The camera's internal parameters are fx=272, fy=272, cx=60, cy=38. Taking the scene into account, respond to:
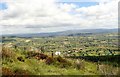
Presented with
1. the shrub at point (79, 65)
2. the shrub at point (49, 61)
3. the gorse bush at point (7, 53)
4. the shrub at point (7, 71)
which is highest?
the gorse bush at point (7, 53)

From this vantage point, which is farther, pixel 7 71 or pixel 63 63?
pixel 63 63

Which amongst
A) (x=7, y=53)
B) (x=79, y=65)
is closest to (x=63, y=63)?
(x=79, y=65)

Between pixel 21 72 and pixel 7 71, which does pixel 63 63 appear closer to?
pixel 21 72

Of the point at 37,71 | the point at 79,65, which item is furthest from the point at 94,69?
the point at 37,71

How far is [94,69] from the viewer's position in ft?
71.6

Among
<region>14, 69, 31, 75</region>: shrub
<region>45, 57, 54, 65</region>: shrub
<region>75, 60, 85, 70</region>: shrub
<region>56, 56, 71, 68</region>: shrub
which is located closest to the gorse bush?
<region>45, 57, 54, 65</region>: shrub

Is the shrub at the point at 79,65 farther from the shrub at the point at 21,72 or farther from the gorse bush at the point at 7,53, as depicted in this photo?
the shrub at the point at 21,72

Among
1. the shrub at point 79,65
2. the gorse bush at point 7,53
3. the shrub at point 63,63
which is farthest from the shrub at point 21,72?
the shrub at point 79,65

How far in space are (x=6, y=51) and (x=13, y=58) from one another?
0.87 meters

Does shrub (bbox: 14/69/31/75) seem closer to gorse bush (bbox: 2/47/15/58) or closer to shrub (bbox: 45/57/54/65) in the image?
gorse bush (bbox: 2/47/15/58)

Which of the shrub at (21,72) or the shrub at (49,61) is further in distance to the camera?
the shrub at (49,61)

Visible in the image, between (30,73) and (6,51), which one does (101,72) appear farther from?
(6,51)

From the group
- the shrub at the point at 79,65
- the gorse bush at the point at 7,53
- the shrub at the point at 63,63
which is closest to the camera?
the gorse bush at the point at 7,53

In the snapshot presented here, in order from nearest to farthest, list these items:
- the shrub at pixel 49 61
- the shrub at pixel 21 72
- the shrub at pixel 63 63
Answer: the shrub at pixel 21 72
the shrub at pixel 63 63
the shrub at pixel 49 61
